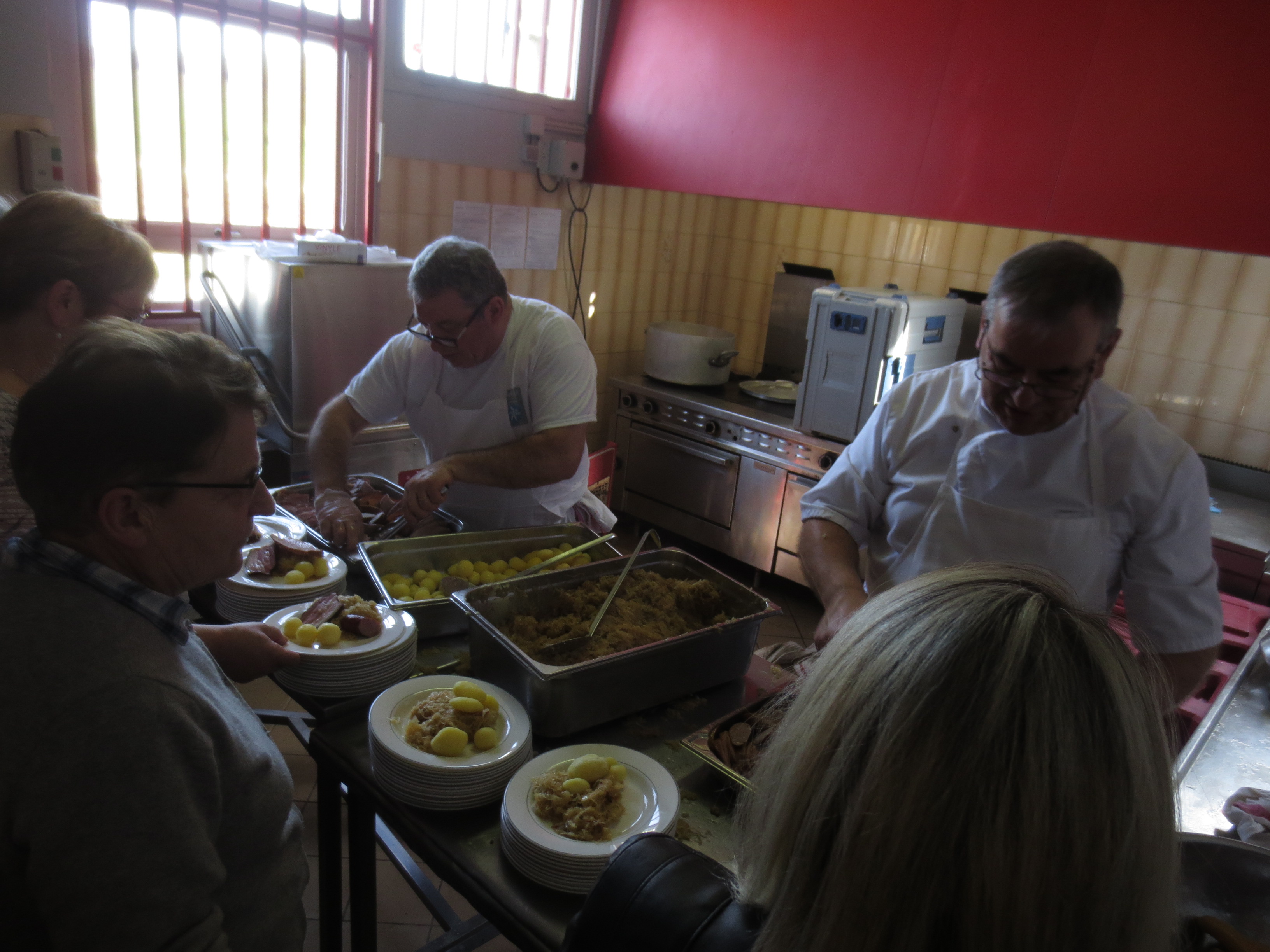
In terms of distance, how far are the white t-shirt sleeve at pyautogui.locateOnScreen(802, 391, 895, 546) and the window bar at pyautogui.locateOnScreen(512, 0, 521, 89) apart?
325 cm

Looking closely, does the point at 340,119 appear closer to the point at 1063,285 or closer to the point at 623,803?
the point at 1063,285

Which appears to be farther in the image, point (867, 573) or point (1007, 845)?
point (867, 573)

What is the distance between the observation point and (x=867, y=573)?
91.3 inches

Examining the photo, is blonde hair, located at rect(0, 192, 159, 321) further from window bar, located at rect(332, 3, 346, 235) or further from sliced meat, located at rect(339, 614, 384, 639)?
window bar, located at rect(332, 3, 346, 235)

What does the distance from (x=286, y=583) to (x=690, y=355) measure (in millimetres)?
3303

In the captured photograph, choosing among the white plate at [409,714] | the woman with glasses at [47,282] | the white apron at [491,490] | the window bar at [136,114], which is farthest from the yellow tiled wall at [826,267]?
the white plate at [409,714]

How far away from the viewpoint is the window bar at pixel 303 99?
3.73 meters

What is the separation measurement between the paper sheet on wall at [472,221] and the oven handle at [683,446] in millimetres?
1426

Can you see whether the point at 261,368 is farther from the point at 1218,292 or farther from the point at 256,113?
the point at 1218,292

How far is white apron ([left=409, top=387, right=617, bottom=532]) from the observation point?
112 inches

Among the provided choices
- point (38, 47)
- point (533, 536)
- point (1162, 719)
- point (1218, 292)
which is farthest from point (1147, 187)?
point (38, 47)

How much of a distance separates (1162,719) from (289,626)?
1576mm

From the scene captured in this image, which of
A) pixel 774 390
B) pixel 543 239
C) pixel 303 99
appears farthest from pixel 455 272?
pixel 774 390

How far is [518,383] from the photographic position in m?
2.85
